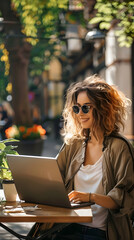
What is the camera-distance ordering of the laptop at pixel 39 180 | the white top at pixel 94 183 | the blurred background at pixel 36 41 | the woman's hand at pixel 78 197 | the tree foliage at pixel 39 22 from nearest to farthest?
the laptop at pixel 39 180, the woman's hand at pixel 78 197, the white top at pixel 94 183, the blurred background at pixel 36 41, the tree foliage at pixel 39 22

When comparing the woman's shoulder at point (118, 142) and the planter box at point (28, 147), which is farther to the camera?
the planter box at point (28, 147)

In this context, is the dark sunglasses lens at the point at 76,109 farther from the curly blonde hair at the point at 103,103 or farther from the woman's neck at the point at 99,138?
the woman's neck at the point at 99,138

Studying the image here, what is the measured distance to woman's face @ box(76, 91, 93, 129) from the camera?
314 cm

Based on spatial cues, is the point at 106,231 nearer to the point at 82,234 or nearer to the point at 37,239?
the point at 82,234

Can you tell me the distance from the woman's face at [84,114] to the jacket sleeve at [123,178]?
277mm

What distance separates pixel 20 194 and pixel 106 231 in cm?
59

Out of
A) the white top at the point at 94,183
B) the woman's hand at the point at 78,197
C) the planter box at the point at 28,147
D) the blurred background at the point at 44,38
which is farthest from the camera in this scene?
the planter box at the point at 28,147

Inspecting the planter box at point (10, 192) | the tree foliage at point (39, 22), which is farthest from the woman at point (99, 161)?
the tree foliage at point (39, 22)

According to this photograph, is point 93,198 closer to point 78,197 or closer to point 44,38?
point 78,197

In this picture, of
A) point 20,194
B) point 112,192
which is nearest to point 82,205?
point 112,192

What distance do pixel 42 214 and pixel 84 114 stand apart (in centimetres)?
86

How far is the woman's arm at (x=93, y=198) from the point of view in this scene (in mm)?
2748

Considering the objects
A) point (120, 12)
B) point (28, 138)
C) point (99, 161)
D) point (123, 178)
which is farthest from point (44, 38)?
point (123, 178)

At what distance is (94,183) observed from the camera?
3027mm
